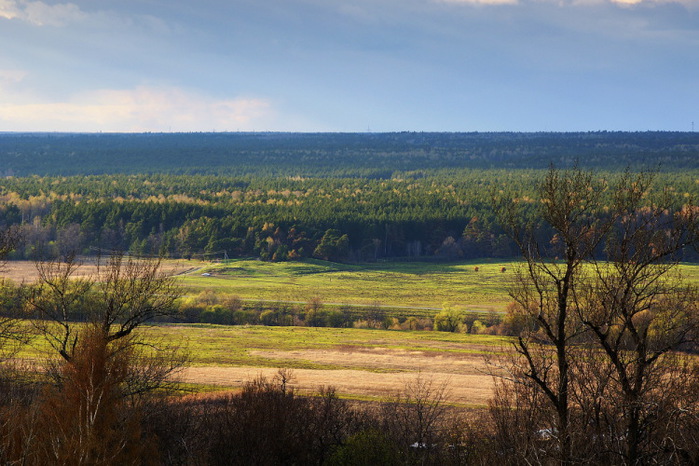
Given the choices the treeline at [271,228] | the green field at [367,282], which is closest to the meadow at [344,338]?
the green field at [367,282]

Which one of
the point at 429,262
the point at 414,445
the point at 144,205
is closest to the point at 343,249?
the point at 429,262

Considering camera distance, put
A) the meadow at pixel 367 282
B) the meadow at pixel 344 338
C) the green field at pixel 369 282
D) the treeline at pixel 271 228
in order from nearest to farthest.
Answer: the meadow at pixel 344 338 < the meadow at pixel 367 282 < the green field at pixel 369 282 < the treeline at pixel 271 228

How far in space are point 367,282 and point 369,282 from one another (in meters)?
0.29

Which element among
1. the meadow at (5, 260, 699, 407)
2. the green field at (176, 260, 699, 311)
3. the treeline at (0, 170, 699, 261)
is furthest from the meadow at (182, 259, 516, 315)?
the treeline at (0, 170, 699, 261)

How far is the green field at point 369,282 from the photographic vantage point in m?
89.6

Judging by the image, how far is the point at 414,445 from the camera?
28969 mm

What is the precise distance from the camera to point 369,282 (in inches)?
4104

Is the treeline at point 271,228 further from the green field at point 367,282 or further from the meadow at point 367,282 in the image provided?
the green field at point 367,282

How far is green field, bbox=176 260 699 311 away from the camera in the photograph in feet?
294

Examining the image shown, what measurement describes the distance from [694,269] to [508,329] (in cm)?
5449

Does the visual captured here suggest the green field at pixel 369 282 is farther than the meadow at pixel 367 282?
Yes

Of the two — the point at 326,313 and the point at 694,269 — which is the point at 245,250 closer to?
the point at 326,313

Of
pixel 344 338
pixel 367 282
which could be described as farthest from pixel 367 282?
pixel 344 338

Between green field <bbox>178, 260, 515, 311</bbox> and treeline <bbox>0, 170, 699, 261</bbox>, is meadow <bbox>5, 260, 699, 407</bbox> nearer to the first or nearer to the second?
green field <bbox>178, 260, 515, 311</bbox>
